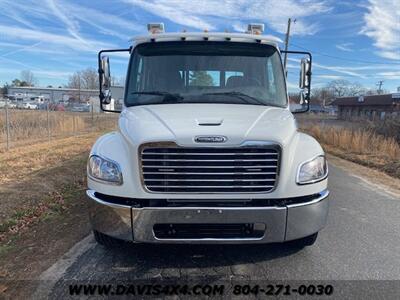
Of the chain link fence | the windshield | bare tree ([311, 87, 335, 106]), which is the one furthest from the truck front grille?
bare tree ([311, 87, 335, 106])

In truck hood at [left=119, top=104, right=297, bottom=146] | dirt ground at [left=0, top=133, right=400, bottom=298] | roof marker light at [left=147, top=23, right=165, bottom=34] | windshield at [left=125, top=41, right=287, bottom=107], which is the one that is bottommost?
dirt ground at [left=0, top=133, right=400, bottom=298]

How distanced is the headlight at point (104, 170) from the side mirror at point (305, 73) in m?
3.15

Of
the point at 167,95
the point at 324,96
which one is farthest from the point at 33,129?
the point at 324,96

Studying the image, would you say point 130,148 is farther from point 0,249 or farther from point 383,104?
point 383,104

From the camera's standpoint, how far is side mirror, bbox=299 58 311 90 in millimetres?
5320

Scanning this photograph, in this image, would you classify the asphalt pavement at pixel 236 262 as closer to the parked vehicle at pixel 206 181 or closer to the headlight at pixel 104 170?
the parked vehicle at pixel 206 181

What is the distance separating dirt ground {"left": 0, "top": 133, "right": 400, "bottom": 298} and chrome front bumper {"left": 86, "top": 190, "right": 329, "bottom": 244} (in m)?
0.97

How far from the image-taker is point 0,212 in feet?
19.2

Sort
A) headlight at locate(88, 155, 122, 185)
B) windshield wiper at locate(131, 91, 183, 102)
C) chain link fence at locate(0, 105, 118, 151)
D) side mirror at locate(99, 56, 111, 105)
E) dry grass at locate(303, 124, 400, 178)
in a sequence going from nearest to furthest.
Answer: headlight at locate(88, 155, 122, 185)
windshield wiper at locate(131, 91, 183, 102)
side mirror at locate(99, 56, 111, 105)
dry grass at locate(303, 124, 400, 178)
chain link fence at locate(0, 105, 118, 151)

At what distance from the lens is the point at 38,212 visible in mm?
5961

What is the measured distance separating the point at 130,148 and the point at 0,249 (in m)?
2.23

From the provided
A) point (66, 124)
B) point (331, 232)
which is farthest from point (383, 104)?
point (331, 232)

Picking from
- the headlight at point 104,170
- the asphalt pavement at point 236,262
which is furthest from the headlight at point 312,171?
the headlight at point 104,170

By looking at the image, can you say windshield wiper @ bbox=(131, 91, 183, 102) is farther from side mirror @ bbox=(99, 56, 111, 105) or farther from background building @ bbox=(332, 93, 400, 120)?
background building @ bbox=(332, 93, 400, 120)
